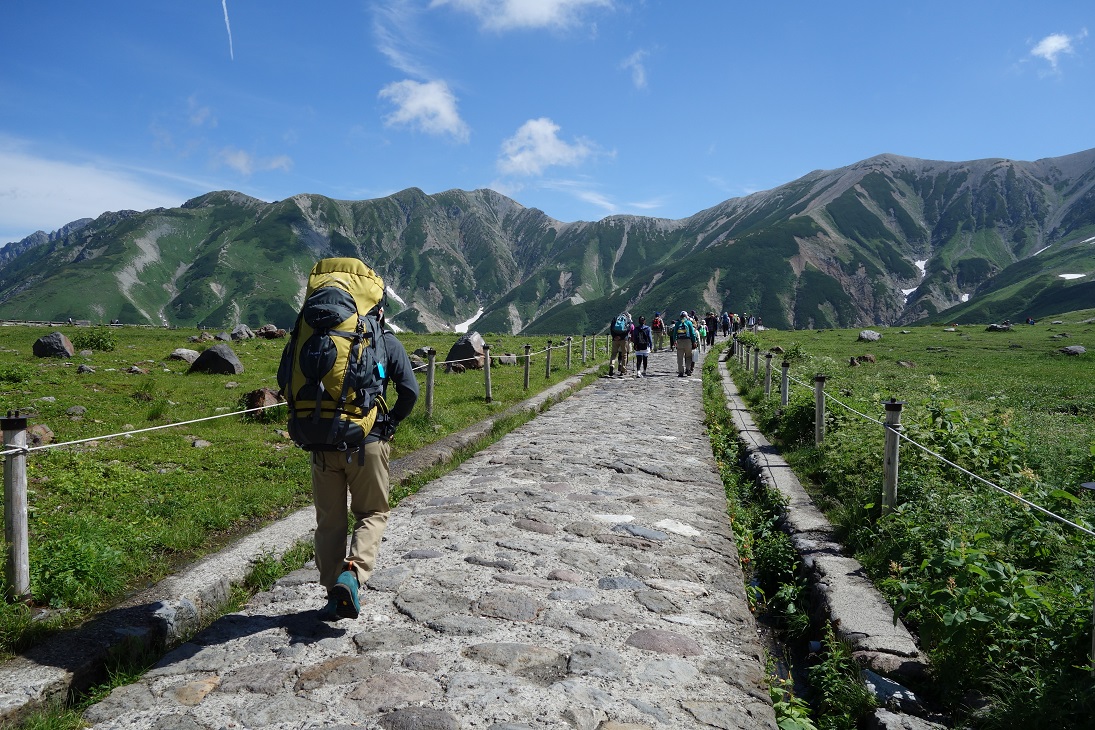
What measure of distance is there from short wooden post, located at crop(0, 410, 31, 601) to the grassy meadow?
18cm

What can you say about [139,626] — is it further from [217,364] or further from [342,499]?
[217,364]

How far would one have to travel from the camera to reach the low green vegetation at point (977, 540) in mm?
3334

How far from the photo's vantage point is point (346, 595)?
443cm

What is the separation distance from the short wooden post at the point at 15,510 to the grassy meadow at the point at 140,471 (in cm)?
18

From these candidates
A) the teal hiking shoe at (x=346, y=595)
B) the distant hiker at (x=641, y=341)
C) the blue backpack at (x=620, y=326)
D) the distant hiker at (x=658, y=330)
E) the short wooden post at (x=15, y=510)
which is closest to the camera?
the short wooden post at (x=15, y=510)

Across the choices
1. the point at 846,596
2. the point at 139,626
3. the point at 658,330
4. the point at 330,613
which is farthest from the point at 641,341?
the point at 139,626

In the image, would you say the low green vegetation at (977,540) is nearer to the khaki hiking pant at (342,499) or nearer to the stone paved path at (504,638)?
the stone paved path at (504,638)

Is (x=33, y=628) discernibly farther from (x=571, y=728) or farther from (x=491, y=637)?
(x=571, y=728)

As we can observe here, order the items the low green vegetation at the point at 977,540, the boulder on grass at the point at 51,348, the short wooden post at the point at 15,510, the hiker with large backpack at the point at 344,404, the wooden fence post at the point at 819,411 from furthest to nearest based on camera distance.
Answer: the boulder on grass at the point at 51,348, the wooden fence post at the point at 819,411, the short wooden post at the point at 15,510, the hiker with large backpack at the point at 344,404, the low green vegetation at the point at 977,540

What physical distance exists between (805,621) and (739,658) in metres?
1.10

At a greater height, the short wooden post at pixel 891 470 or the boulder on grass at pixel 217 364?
the boulder on grass at pixel 217 364

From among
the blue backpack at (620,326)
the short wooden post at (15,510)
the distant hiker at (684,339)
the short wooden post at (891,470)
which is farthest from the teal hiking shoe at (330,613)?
the distant hiker at (684,339)

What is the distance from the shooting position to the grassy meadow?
4.80 meters

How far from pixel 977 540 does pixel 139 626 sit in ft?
19.3
